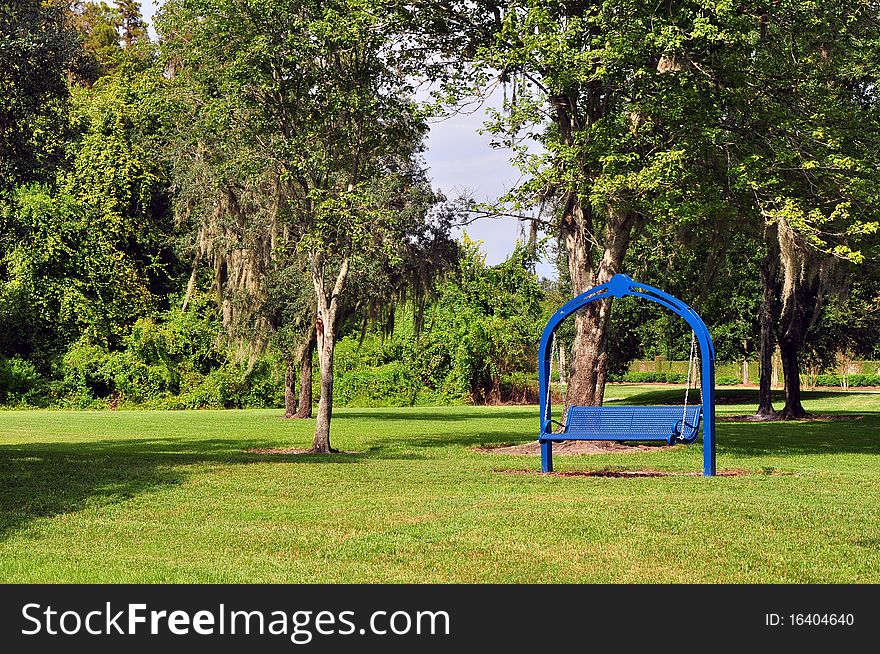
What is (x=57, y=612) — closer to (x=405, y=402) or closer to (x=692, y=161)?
(x=692, y=161)

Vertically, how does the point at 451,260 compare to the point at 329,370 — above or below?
above

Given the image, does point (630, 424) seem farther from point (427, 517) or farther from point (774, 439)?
point (774, 439)

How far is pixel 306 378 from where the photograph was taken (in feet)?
95.8

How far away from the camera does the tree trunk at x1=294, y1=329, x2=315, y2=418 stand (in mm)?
27828

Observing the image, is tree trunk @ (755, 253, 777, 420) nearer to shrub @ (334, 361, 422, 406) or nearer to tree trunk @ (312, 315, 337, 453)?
tree trunk @ (312, 315, 337, 453)

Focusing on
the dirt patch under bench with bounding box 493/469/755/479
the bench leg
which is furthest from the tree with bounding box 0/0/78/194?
the bench leg

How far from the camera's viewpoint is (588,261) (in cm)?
1856

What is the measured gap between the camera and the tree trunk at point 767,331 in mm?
28016

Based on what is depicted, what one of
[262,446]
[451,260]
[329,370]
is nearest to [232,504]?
[329,370]

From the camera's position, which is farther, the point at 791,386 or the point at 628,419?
the point at 791,386

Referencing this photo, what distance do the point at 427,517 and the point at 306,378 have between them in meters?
19.9

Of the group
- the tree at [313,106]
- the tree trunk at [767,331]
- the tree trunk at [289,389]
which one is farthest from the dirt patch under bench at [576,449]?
the tree trunk at [289,389]

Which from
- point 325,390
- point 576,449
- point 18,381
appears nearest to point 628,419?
point 576,449

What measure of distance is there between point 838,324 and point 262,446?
66.1 feet
